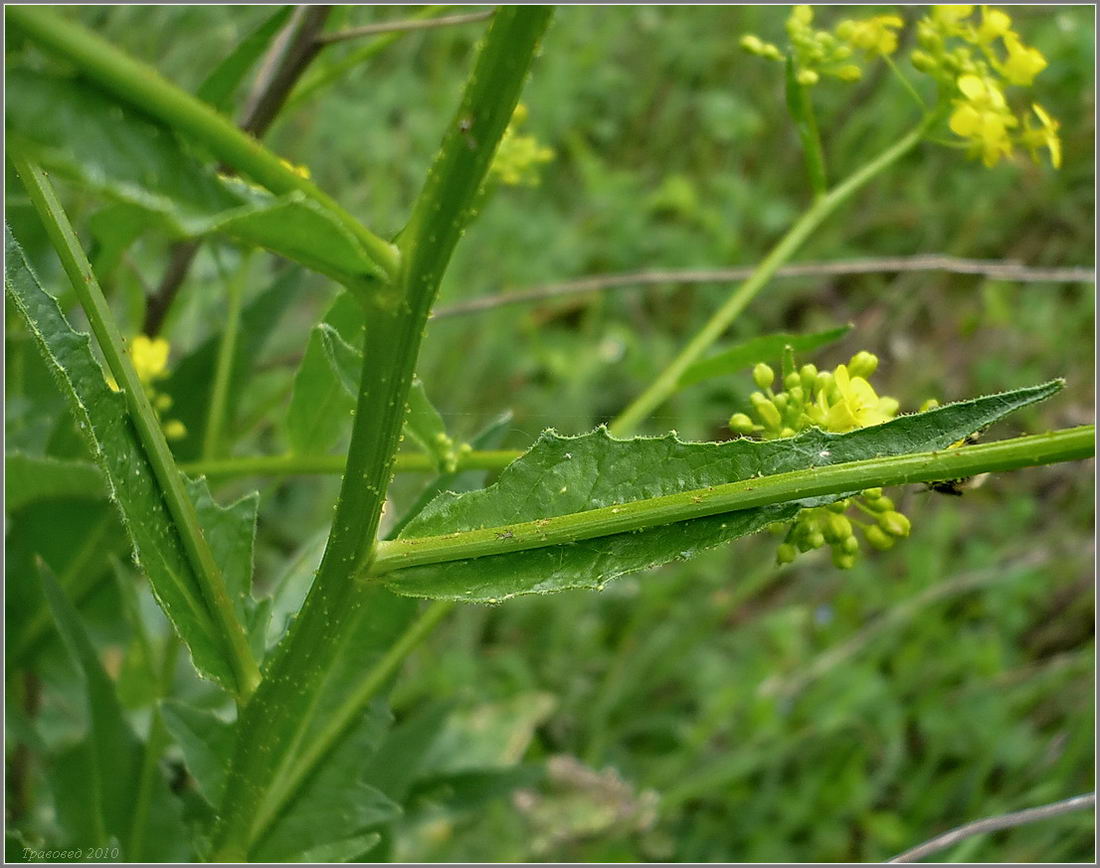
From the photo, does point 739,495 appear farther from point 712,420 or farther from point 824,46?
point 712,420

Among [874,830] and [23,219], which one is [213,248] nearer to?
[23,219]

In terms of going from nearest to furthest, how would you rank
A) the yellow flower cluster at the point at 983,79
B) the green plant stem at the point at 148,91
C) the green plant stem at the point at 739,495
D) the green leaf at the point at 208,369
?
the green plant stem at the point at 148,91 < the green plant stem at the point at 739,495 < the yellow flower cluster at the point at 983,79 < the green leaf at the point at 208,369

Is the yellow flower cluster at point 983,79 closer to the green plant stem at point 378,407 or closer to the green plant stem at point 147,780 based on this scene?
the green plant stem at point 378,407

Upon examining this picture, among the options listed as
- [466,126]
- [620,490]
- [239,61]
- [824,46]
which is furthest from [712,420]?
[466,126]

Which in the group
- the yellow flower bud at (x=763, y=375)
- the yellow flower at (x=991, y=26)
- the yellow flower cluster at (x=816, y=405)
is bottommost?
the yellow flower bud at (x=763, y=375)

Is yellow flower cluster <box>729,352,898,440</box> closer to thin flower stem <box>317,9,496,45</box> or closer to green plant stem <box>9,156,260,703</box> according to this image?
green plant stem <box>9,156,260,703</box>

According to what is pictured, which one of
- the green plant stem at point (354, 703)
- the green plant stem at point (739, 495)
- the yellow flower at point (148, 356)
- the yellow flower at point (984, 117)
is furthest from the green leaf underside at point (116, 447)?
the yellow flower at point (984, 117)
